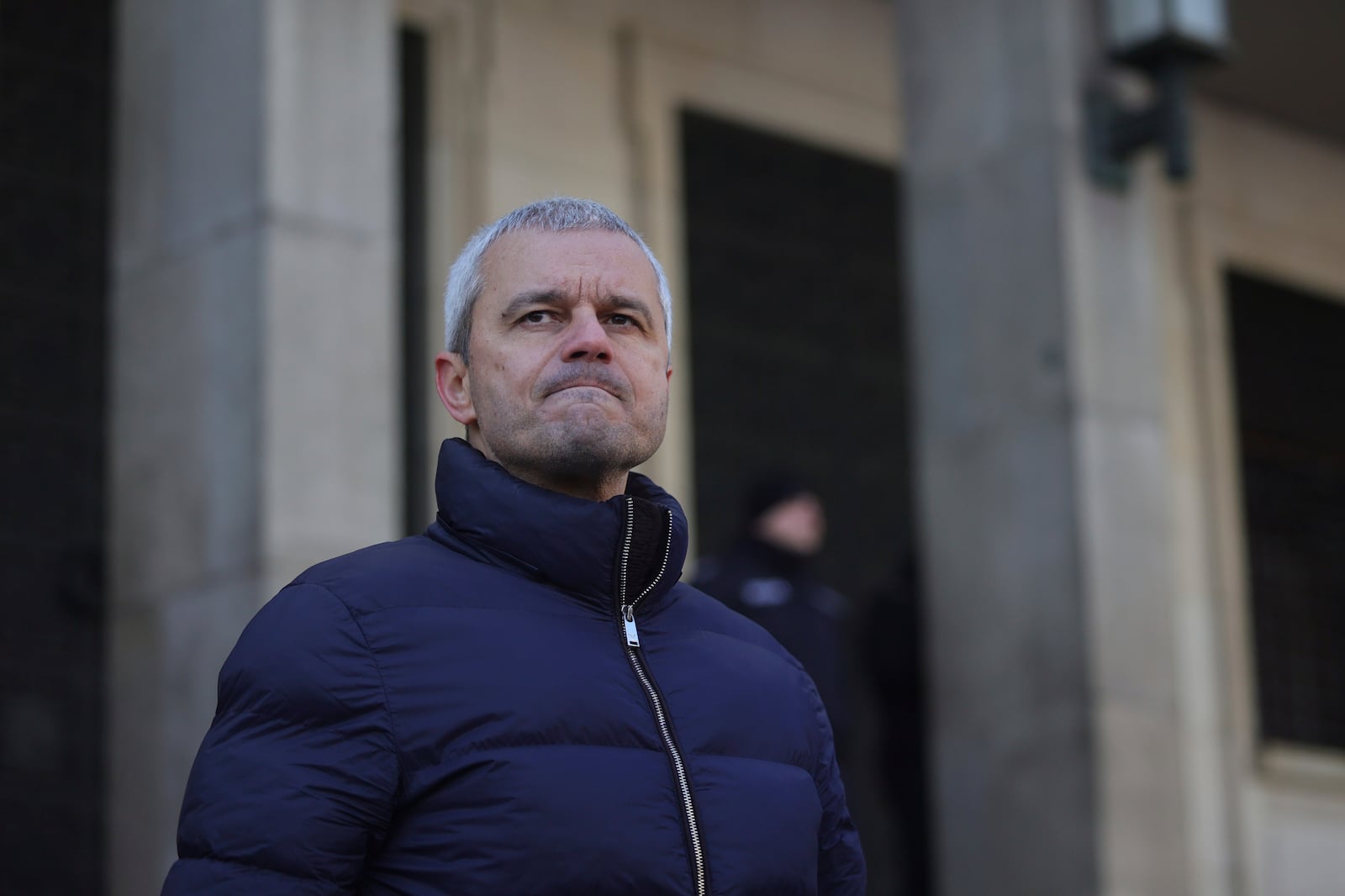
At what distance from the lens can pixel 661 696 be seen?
2.53 meters

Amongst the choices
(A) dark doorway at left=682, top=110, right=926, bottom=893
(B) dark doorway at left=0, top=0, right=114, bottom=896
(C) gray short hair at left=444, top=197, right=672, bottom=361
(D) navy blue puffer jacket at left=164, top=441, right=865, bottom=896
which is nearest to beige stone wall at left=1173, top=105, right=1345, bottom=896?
(A) dark doorway at left=682, top=110, right=926, bottom=893

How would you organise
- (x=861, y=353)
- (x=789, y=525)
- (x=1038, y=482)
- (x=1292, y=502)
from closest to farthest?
(x=789, y=525) → (x=1038, y=482) → (x=861, y=353) → (x=1292, y=502)

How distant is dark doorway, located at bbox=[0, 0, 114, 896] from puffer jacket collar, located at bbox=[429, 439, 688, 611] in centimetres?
585

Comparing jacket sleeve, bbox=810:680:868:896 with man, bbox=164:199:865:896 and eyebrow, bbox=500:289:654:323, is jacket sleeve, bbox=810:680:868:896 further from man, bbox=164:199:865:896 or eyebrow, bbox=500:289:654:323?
eyebrow, bbox=500:289:654:323

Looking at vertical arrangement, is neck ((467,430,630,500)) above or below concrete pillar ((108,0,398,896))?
below

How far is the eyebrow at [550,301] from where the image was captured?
2697mm

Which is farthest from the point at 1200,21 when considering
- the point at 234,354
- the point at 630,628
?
the point at 630,628

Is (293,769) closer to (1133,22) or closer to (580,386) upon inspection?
(580,386)

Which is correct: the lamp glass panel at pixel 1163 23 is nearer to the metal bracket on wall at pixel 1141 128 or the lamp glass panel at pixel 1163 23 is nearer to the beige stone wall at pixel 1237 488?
the metal bracket on wall at pixel 1141 128

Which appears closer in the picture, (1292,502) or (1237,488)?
(1237,488)

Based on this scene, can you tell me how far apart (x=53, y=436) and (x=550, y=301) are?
6.13 meters

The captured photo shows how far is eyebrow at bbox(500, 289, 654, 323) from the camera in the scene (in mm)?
2697

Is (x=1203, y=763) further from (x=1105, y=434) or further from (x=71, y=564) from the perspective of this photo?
(x=71, y=564)

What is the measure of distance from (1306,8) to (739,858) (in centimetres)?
1017
